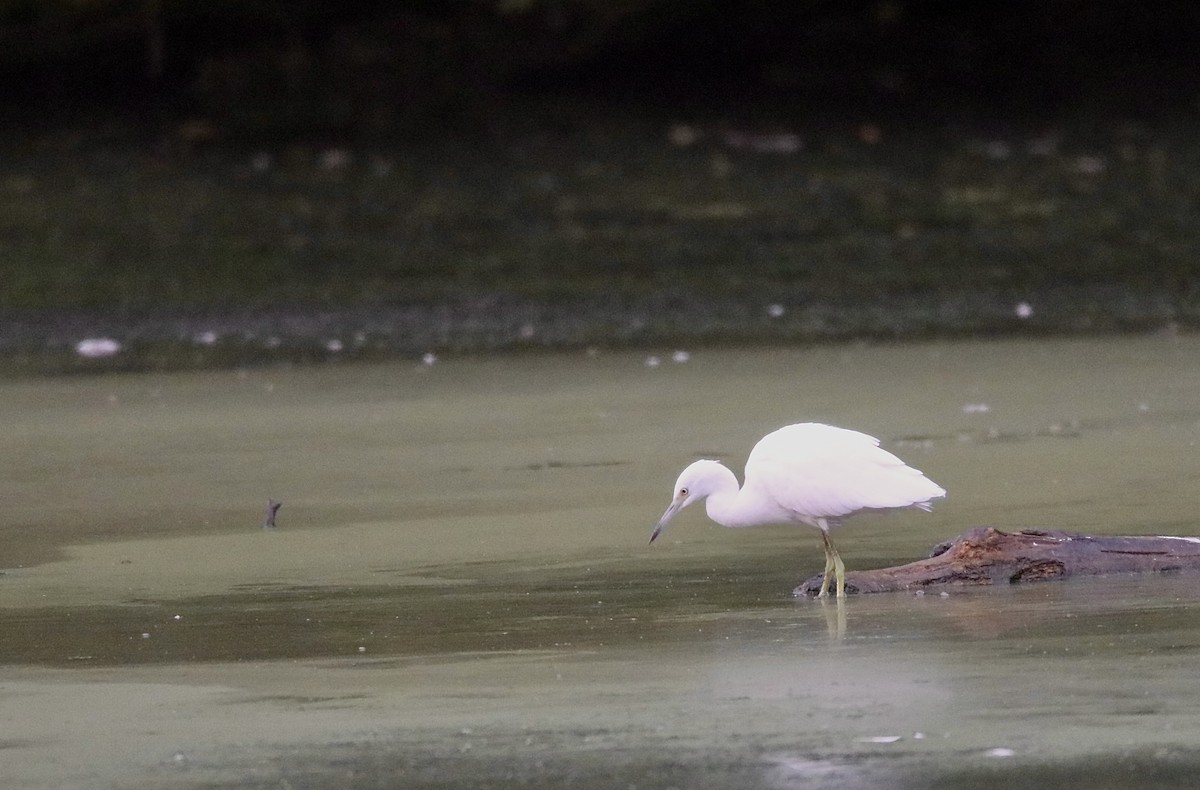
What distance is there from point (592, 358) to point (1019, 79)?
24.3 ft

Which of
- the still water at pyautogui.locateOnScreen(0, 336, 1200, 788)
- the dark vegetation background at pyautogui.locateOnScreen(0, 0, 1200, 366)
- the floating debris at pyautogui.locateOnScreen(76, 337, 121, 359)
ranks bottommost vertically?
the still water at pyautogui.locateOnScreen(0, 336, 1200, 788)

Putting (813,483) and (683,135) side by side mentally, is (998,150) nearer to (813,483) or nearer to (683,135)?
(683,135)

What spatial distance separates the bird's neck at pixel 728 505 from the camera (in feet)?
22.1

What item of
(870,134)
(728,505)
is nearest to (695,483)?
(728,505)

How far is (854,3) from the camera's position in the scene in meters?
19.3

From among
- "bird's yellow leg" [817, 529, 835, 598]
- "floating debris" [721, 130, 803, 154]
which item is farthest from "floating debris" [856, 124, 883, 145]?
"bird's yellow leg" [817, 529, 835, 598]

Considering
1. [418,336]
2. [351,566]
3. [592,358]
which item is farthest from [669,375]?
[351,566]

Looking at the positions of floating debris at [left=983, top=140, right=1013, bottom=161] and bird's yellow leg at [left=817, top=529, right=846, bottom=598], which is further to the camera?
floating debris at [left=983, top=140, right=1013, bottom=161]

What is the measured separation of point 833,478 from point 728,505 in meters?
0.41

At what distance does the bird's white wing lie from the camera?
649 centimetres

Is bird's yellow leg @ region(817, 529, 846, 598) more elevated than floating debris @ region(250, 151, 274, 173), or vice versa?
floating debris @ region(250, 151, 274, 173)

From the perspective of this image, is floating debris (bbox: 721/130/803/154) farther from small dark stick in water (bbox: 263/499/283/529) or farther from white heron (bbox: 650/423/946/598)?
white heron (bbox: 650/423/946/598)

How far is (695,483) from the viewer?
6824 millimetres

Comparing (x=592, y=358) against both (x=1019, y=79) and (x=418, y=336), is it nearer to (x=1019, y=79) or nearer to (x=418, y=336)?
(x=418, y=336)
